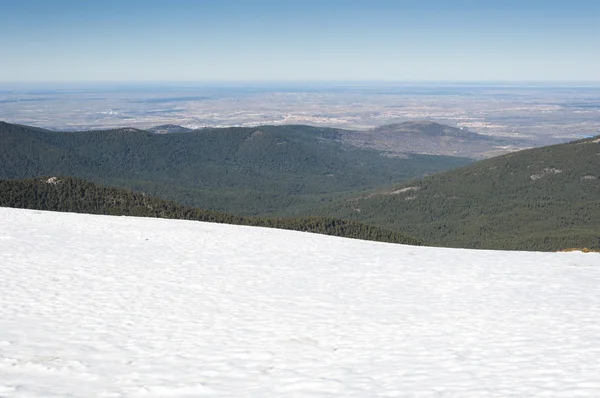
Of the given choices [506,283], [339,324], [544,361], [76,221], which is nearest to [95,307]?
[339,324]

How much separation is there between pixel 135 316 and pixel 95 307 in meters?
1.49

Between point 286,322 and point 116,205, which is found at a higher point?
point 286,322

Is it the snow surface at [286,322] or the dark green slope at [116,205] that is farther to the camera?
the dark green slope at [116,205]

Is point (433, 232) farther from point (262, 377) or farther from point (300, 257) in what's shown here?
point (262, 377)

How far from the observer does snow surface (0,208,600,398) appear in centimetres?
1025

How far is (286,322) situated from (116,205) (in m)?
88.4

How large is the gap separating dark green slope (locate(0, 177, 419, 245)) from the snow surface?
6232 centimetres

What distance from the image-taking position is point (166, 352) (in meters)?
12.2

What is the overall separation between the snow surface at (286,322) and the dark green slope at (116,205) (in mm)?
62321

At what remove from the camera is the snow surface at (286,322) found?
10250 millimetres

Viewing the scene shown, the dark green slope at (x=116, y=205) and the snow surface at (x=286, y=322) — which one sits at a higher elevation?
the snow surface at (x=286, y=322)

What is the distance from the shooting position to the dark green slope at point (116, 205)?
9131 cm

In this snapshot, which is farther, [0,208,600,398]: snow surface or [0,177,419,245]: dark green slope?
[0,177,419,245]: dark green slope

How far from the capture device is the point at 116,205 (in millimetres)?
97688
